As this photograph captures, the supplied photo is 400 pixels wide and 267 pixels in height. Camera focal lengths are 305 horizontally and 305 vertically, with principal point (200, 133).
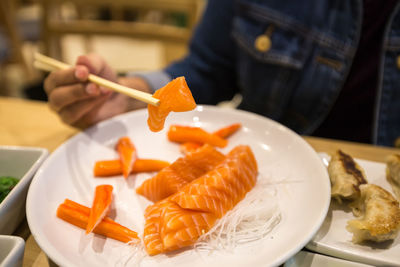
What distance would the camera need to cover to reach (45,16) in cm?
246

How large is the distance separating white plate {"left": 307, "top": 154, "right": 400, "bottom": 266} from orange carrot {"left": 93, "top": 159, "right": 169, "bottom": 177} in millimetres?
612

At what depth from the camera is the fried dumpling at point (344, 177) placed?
3.21ft

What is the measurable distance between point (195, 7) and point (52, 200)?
1.74 metres

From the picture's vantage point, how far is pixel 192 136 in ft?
4.45

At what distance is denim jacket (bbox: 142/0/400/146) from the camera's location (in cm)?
152

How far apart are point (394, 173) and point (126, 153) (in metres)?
1.00

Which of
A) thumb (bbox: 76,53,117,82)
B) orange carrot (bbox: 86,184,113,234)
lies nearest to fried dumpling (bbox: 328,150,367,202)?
orange carrot (bbox: 86,184,113,234)

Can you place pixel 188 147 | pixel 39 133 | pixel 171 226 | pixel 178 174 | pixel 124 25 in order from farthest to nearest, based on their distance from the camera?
1. pixel 124 25
2. pixel 39 133
3. pixel 188 147
4. pixel 178 174
5. pixel 171 226

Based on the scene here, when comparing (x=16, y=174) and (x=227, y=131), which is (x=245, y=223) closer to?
(x=227, y=131)

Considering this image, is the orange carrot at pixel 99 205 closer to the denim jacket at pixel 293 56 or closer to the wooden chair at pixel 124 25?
the denim jacket at pixel 293 56

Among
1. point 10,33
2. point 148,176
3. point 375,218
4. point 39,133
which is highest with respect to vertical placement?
point 375,218

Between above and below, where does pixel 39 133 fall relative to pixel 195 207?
below

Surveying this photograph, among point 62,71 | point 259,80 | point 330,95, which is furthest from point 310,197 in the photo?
point 62,71

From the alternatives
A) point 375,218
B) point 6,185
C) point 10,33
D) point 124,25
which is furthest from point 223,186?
point 10,33
